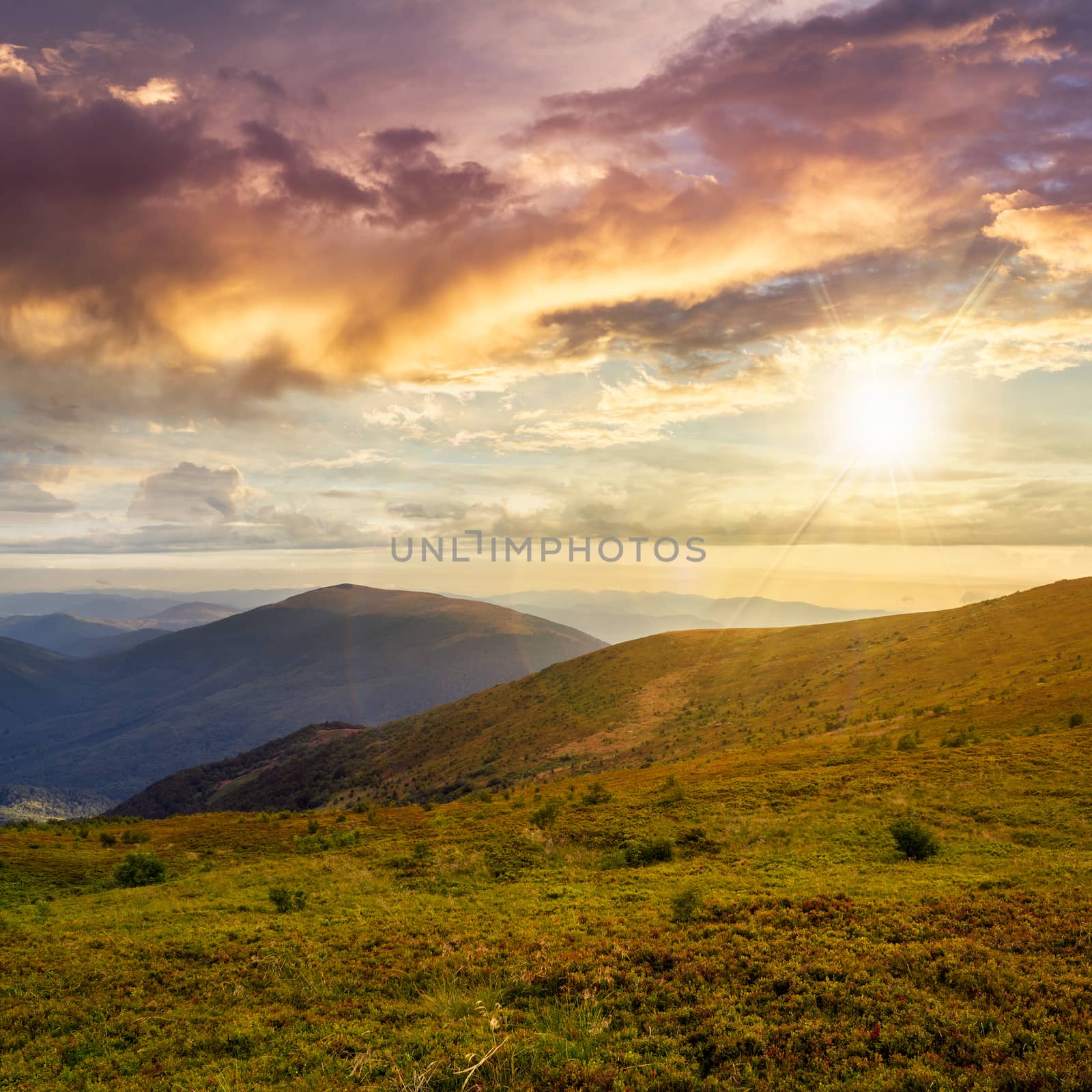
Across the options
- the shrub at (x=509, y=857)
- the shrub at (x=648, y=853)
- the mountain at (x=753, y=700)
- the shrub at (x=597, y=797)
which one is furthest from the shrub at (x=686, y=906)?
the mountain at (x=753, y=700)

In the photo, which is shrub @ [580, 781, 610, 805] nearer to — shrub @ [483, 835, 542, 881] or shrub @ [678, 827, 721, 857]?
shrub @ [483, 835, 542, 881]

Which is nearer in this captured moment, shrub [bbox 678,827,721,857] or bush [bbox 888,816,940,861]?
bush [bbox 888,816,940,861]

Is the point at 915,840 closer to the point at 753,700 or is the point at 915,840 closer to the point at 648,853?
the point at 648,853

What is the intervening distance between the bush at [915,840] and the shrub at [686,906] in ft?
28.9

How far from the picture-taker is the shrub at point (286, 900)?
2019 centimetres

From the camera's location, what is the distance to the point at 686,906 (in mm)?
15930

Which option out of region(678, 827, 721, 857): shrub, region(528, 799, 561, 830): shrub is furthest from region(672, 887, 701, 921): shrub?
region(528, 799, 561, 830): shrub

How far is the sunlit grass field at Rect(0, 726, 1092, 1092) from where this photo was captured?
9.83 meters

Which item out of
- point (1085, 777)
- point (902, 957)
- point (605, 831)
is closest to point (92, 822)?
point (605, 831)

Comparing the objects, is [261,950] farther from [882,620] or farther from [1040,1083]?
[882,620]

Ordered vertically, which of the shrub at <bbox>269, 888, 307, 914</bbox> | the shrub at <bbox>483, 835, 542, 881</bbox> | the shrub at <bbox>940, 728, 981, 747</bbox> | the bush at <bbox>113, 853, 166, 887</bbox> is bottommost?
the bush at <bbox>113, 853, 166, 887</bbox>

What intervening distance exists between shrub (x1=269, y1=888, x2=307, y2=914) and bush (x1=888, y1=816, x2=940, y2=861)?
68.8 feet

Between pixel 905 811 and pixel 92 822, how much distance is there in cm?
4935

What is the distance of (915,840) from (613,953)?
41.6 feet
